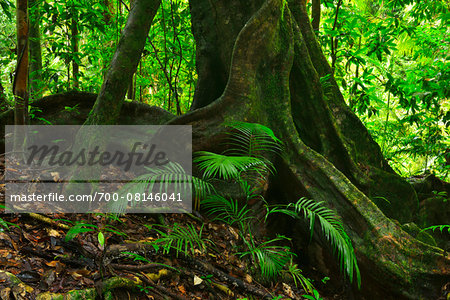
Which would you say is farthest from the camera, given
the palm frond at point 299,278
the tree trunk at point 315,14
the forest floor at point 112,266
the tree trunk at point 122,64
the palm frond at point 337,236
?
the tree trunk at point 315,14

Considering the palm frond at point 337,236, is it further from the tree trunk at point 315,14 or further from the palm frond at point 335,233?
the tree trunk at point 315,14

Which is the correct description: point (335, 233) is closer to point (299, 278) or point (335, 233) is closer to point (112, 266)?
point (299, 278)

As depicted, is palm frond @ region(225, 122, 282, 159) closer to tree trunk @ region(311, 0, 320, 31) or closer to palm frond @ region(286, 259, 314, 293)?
palm frond @ region(286, 259, 314, 293)

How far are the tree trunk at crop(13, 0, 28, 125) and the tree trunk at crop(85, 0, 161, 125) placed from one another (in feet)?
1.74

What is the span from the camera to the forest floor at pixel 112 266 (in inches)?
72.9

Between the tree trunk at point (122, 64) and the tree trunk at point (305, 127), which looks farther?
the tree trunk at point (122, 64)

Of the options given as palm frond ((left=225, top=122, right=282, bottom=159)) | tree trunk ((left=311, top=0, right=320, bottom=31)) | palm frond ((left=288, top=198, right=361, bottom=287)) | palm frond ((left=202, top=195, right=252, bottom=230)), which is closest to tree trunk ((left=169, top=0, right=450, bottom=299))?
palm frond ((left=225, top=122, right=282, bottom=159))

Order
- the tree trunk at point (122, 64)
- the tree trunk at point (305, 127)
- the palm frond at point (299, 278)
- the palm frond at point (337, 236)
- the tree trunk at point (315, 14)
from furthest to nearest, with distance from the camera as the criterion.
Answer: the tree trunk at point (315, 14) → the tree trunk at point (122, 64) → the tree trunk at point (305, 127) → the palm frond at point (299, 278) → the palm frond at point (337, 236)

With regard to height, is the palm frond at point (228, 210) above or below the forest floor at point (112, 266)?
above

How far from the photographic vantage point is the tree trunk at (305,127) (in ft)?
9.39

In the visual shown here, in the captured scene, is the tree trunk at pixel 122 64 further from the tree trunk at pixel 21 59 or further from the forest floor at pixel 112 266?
the forest floor at pixel 112 266

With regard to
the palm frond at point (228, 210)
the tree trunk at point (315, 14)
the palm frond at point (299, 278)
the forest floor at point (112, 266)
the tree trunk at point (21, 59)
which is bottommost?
the palm frond at point (299, 278)

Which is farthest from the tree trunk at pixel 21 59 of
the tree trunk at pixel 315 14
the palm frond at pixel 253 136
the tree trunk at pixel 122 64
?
the tree trunk at pixel 315 14

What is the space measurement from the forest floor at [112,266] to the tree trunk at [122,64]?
906 mm
